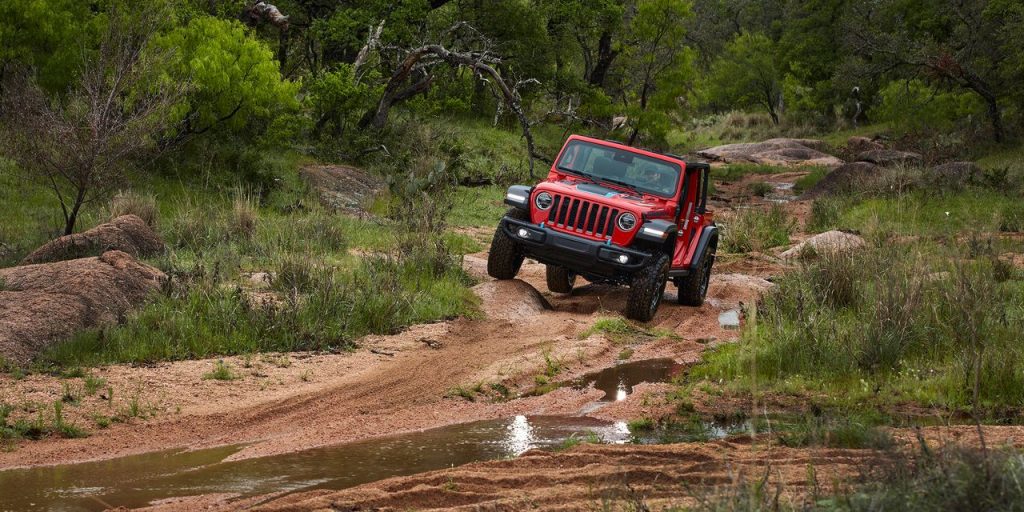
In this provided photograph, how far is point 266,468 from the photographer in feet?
23.2

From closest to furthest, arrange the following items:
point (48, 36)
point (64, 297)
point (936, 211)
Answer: point (64, 297) → point (48, 36) → point (936, 211)

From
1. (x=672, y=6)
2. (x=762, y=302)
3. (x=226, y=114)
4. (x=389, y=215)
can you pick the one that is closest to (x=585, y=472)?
(x=762, y=302)

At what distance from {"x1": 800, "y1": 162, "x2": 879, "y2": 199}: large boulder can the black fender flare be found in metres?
13.5

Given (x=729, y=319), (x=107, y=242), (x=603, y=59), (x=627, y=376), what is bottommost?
(x=107, y=242)

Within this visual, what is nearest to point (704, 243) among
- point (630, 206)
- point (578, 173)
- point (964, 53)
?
point (630, 206)

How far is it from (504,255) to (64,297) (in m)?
5.05

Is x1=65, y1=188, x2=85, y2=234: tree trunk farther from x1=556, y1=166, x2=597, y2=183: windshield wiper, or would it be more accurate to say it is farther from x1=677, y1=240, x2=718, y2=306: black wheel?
x1=677, y1=240, x2=718, y2=306: black wheel

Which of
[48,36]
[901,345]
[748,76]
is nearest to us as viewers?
[901,345]

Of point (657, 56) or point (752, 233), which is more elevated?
point (657, 56)

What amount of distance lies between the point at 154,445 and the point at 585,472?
317 cm

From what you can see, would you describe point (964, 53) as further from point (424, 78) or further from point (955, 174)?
point (424, 78)

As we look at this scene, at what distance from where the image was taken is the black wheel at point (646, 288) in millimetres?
12516

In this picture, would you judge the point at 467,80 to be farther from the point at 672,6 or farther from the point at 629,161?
the point at 629,161

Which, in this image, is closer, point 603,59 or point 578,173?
point 578,173
